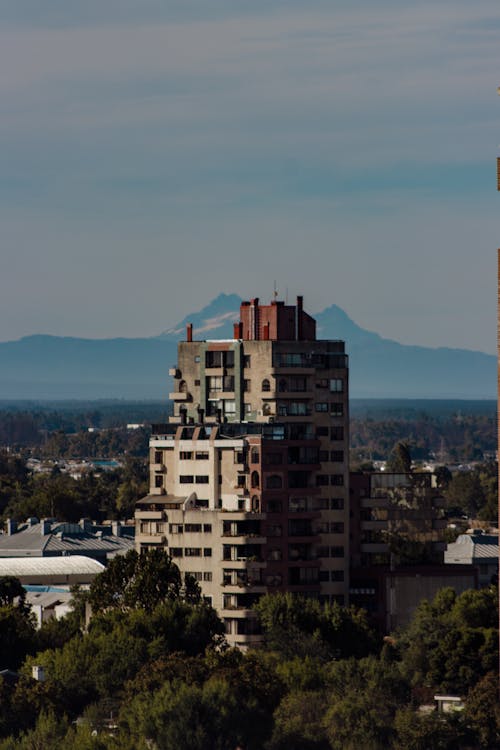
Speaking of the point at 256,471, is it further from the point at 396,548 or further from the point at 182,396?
the point at 396,548

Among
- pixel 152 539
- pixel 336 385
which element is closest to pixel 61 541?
pixel 336 385

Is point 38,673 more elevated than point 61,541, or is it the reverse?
point 61,541

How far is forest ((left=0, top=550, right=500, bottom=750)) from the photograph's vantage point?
100625mm

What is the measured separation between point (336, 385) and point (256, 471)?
876 cm

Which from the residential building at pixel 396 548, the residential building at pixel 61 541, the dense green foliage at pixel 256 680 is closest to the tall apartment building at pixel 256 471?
the residential building at pixel 396 548

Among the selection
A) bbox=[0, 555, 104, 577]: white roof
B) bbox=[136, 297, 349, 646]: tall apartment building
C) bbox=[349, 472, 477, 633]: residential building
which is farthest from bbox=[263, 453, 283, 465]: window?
bbox=[0, 555, 104, 577]: white roof

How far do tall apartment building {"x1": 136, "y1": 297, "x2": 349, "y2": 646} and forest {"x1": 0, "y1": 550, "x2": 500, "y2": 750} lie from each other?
387cm

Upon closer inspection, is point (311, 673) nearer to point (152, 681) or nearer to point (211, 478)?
point (152, 681)

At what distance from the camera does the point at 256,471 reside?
13500 centimetres

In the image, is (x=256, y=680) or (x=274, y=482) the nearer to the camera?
(x=256, y=680)

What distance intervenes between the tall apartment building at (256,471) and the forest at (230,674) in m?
3.87

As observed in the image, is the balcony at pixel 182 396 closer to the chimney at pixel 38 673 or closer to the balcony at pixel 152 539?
the balcony at pixel 152 539

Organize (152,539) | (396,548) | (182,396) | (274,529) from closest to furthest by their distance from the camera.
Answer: (274,529), (152,539), (396,548), (182,396)

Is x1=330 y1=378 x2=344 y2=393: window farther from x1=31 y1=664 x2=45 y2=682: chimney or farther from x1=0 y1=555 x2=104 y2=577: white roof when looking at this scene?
x1=31 y1=664 x2=45 y2=682: chimney
